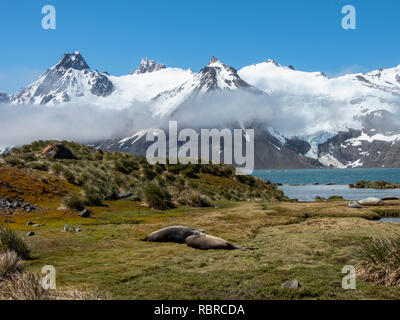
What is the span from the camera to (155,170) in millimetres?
43500

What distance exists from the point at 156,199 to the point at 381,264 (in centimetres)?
2099

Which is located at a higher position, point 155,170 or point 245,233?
point 155,170

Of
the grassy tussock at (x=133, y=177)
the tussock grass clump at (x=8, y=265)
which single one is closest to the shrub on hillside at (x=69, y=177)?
the grassy tussock at (x=133, y=177)

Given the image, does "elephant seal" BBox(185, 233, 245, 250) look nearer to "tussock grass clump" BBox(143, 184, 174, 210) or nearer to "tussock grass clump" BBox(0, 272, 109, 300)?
"tussock grass clump" BBox(0, 272, 109, 300)

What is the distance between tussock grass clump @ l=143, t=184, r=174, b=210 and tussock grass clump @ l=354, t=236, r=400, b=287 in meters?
19.7

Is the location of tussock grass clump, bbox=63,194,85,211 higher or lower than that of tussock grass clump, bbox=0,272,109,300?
higher

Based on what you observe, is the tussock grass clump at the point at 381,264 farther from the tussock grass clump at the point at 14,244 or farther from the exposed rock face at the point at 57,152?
the exposed rock face at the point at 57,152

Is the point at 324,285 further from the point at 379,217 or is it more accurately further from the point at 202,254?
the point at 379,217

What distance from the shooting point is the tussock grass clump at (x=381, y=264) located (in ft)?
31.1

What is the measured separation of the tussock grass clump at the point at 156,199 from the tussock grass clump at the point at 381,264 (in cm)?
1974

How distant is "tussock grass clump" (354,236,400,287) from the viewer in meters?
9.48

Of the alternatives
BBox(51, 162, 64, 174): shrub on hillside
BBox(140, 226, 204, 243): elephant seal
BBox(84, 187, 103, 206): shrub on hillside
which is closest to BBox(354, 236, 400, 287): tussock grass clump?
BBox(140, 226, 204, 243): elephant seal
